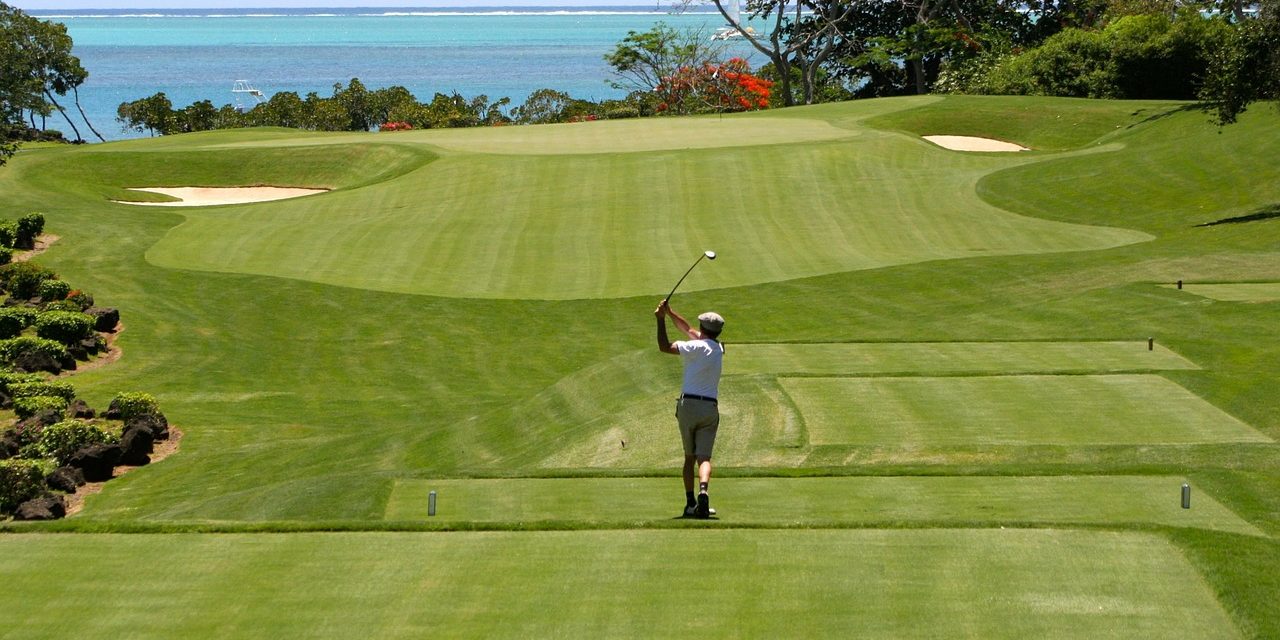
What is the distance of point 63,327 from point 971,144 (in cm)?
3628

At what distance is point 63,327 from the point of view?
26281 millimetres

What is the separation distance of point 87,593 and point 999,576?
6.94 m

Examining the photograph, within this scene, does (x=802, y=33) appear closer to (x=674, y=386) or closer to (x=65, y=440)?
(x=674, y=386)

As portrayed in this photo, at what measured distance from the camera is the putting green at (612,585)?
9.38 m

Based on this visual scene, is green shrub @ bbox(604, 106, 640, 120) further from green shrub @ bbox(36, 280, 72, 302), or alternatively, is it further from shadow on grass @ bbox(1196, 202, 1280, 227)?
green shrub @ bbox(36, 280, 72, 302)

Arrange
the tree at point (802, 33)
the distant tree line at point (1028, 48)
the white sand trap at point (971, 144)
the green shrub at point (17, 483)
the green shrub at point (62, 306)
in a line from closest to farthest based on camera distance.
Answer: the green shrub at point (17, 483) → the green shrub at point (62, 306) → the distant tree line at point (1028, 48) → the white sand trap at point (971, 144) → the tree at point (802, 33)

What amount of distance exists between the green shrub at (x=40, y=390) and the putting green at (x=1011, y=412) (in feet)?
39.7

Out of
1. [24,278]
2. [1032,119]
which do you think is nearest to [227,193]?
[24,278]

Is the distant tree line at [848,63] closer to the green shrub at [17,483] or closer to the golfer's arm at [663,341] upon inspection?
the green shrub at [17,483]

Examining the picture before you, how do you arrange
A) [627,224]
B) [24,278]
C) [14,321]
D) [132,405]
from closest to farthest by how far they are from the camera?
[132,405] < [14,321] < [24,278] < [627,224]

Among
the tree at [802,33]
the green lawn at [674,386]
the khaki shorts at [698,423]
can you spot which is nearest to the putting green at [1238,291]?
the green lawn at [674,386]

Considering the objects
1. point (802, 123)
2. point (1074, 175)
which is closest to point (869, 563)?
point (1074, 175)

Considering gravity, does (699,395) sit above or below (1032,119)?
below

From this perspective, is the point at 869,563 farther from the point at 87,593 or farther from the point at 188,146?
the point at 188,146
